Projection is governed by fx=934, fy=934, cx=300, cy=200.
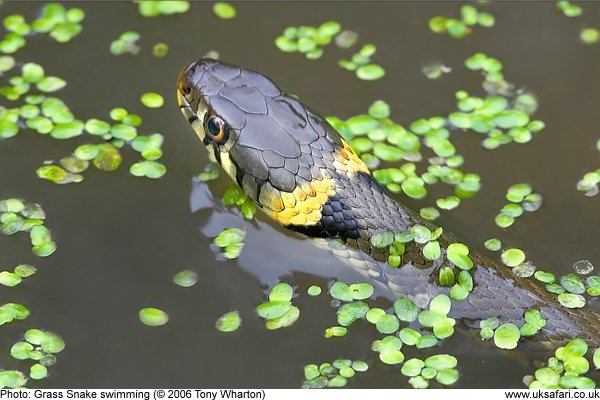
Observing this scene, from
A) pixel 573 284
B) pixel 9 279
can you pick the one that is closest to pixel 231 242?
pixel 9 279

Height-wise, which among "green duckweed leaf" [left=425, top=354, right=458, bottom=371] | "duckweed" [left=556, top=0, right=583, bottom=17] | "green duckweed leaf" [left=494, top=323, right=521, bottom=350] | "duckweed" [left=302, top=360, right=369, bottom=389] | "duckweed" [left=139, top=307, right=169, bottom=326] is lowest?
"duckweed" [left=139, top=307, right=169, bottom=326]

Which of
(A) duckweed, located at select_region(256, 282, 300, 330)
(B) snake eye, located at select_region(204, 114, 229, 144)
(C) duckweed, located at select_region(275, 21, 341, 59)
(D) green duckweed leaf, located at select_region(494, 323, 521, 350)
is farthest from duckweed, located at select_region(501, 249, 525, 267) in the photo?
(C) duckweed, located at select_region(275, 21, 341, 59)

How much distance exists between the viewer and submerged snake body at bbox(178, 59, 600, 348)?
4984mm

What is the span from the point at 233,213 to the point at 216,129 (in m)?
0.54

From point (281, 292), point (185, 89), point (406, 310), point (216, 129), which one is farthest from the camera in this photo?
point (185, 89)

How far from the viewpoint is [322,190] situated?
5156 millimetres

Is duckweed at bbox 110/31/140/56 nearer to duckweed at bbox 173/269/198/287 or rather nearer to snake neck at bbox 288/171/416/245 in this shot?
duckweed at bbox 173/269/198/287

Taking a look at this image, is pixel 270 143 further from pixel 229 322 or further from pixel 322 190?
pixel 229 322

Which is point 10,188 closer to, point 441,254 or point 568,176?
point 441,254

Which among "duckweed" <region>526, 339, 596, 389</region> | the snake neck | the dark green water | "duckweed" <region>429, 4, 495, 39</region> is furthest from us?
"duckweed" <region>429, 4, 495, 39</region>

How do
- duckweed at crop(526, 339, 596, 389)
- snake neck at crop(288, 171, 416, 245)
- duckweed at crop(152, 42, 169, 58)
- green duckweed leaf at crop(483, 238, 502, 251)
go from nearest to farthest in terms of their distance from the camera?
1. duckweed at crop(526, 339, 596, 389)
2. snake neck at crop(288, 171, 416, 245)
3. green duckweed leaf at crop(483, 238, 502, 251)
4. duckweed at crop(152, 42, 169, 58)

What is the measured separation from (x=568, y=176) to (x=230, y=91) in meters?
2.21

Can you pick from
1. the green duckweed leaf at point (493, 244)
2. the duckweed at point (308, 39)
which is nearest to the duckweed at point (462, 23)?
the duckweed at point (308, 39)

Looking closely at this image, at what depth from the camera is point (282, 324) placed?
5.01 metres
